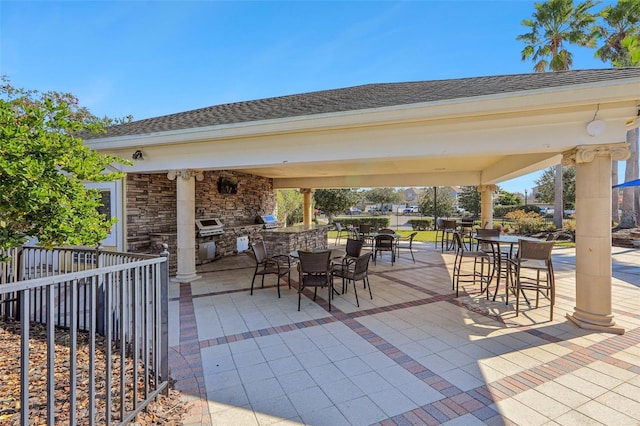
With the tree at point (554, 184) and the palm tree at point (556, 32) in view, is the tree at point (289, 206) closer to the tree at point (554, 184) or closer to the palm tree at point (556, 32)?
the palm tree at point (556, 32)

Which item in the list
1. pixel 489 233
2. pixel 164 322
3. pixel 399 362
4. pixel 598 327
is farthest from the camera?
pixel 489 233

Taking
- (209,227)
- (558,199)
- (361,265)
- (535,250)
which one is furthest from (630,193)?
(209,227)

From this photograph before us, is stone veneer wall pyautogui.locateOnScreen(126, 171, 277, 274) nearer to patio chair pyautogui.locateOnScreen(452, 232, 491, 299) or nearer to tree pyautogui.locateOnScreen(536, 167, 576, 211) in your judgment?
patio chair pyautogui.locateOnScreen(452, 232, 491, 299)

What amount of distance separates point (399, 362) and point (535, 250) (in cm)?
319

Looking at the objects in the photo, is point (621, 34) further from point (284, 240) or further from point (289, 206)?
point (289, 206)

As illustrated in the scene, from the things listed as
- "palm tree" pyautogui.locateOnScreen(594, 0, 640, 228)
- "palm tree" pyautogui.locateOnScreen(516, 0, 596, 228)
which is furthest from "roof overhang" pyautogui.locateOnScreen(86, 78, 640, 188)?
"palm tree" pyautogui.locateOnScreen(594, 0, 640, 228)

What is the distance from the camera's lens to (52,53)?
33.3 feet

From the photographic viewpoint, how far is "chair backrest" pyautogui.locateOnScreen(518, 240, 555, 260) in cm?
461

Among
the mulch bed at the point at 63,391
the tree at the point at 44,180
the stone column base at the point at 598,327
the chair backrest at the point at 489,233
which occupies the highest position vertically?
the tree at the point at 44,180

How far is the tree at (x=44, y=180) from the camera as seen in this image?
1.93 metres

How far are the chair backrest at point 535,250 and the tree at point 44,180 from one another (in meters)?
5.85

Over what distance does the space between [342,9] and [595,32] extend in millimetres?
14498

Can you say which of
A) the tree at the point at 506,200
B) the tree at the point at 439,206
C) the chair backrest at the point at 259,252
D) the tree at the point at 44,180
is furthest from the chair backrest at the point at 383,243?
the tree at the point at 506,200

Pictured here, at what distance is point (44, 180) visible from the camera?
2080 millimetres
